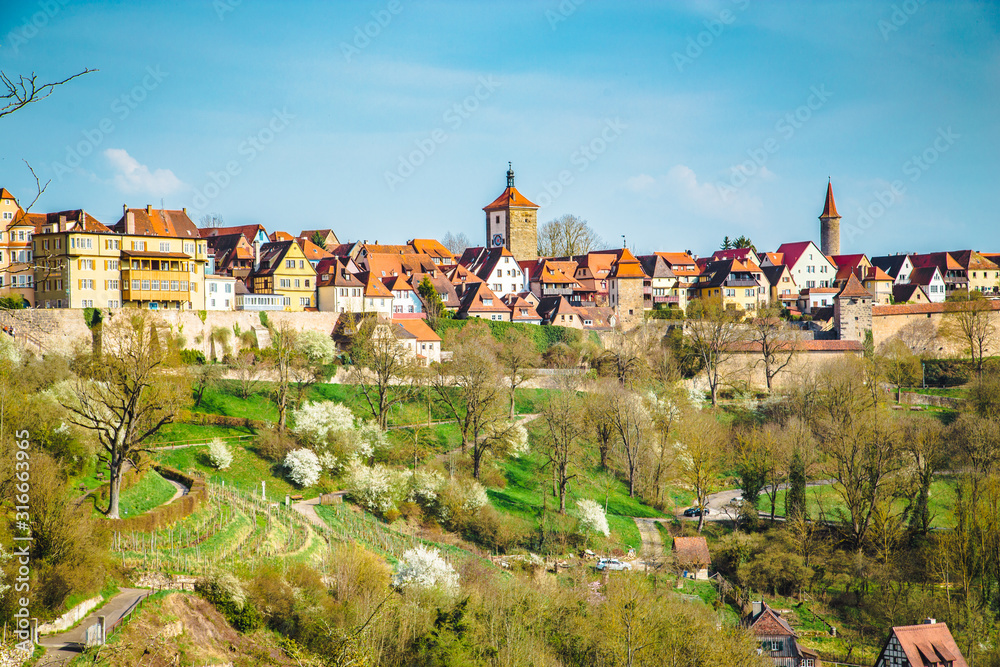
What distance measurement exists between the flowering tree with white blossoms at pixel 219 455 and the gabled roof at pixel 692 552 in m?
18.2

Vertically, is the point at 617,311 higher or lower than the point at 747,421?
higher

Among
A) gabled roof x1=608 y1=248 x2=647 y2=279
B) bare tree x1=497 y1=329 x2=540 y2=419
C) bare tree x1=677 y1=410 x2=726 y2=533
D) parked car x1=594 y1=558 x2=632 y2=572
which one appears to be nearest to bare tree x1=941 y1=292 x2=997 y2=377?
gabled roof x1=608 y1=248 x2=647 y2=279

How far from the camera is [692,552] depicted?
122ft

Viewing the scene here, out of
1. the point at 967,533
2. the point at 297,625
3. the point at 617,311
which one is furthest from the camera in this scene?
the point at 617,311

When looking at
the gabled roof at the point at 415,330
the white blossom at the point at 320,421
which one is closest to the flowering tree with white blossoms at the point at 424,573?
the white blossom at the point at 320,421

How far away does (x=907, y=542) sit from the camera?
38.8 m

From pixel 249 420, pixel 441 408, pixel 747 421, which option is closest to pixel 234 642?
pixel 249 420

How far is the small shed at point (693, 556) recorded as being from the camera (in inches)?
1432

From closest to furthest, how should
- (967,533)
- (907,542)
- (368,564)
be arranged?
(368,564), (967,533), (907,542)

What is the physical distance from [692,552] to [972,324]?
130 ft

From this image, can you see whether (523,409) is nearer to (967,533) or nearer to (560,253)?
(967,533)

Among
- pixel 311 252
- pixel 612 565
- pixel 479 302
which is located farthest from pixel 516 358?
pixel 311 252

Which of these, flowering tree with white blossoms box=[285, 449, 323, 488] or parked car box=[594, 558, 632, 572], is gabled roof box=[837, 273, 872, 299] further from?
flowering tree with white blossoms box=[285, 449, 323, 488]

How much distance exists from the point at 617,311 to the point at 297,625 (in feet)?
177
